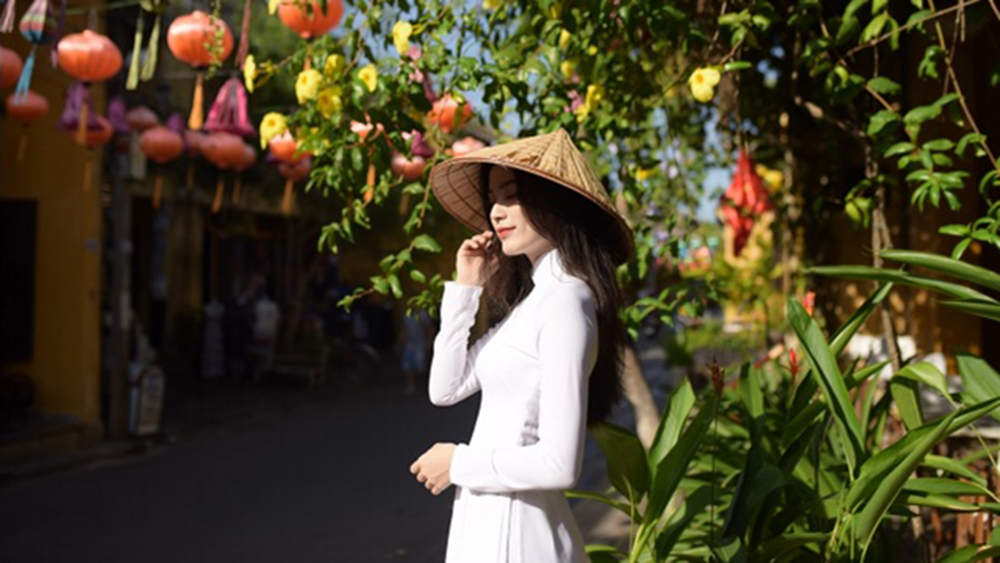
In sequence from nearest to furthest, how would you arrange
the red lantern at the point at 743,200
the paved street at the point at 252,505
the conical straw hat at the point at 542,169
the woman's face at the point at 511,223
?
the conical straw hat at the point at 542,169, the woman's face at the point at 511,223, the red lantern at the point at 743,200, the paved street at the point at 252,505

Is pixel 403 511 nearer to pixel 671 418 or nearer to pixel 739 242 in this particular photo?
pixel 739 242

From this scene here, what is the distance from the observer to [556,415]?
241 cm

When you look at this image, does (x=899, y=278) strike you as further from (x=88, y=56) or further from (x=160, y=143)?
(x=160, y=143)

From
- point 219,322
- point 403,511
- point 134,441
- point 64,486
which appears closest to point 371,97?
point 403,511

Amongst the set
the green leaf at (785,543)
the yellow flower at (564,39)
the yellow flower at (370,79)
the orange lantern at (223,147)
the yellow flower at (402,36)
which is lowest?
the green leaf at (785,543)

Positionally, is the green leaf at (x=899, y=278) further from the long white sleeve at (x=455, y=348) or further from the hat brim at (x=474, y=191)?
the long white sleeve at (x=455, y=348)

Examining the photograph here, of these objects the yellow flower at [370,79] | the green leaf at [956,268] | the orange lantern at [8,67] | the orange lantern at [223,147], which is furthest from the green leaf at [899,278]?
the orange lantern at [223,147]

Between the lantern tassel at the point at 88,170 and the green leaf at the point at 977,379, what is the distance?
865 cm

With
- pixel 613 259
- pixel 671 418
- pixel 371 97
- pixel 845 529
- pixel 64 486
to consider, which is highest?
pixel 371 97

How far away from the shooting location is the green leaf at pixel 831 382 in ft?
10.8

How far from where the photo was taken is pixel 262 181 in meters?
18.9

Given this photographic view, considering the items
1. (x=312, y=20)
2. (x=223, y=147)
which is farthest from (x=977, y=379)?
→ (x=223, y=147)

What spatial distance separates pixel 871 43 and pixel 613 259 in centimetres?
178

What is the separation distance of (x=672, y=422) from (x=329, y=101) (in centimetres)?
162
